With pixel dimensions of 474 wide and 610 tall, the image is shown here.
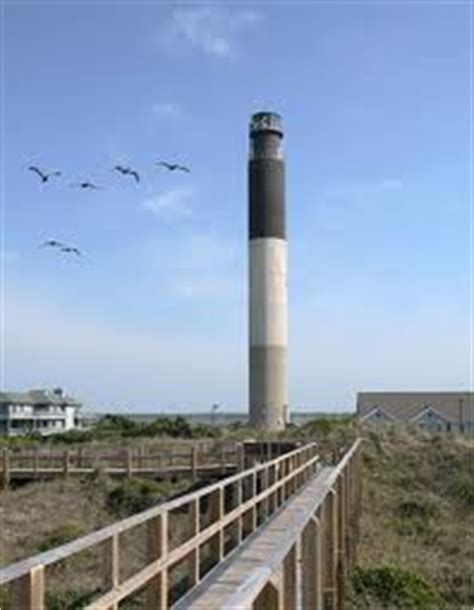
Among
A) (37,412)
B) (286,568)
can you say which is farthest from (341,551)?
(37,412)

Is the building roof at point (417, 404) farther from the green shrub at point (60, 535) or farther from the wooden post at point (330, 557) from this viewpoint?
the wooden post at point (330, 557)

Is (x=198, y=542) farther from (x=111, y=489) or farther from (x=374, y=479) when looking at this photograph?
(x=374, y=479)

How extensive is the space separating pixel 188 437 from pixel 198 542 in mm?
46055

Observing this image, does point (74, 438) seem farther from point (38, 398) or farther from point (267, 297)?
point (38, 398)

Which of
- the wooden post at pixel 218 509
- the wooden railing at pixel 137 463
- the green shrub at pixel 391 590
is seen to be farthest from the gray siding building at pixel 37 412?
the wooden post at pixel 218 509

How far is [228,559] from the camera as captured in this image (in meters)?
11.9

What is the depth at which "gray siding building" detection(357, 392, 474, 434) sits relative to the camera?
8731cm

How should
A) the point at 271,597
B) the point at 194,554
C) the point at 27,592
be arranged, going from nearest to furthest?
the point at 27,592 < the point at 271,597 < the point at 194,554

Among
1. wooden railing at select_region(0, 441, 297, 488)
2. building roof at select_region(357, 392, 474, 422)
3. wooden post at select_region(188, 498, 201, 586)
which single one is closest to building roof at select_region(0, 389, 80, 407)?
building roof at select_region(357, 392, 474, 422)

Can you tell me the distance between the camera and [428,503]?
37094 millimetres

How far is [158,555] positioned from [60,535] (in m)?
23.1

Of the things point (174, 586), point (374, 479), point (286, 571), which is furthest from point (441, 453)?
point (286, 571)

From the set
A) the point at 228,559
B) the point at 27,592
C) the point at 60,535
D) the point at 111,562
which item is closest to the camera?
the point at 27,592

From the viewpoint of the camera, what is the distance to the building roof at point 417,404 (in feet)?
291
